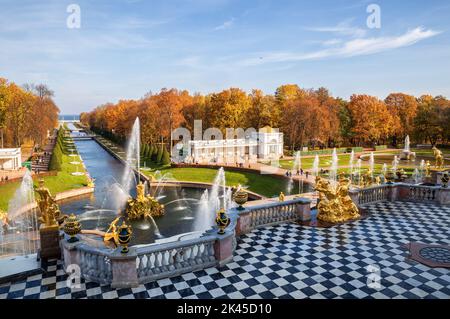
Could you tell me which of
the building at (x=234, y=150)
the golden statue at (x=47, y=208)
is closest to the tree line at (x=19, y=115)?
the building at (x=234, y=150)

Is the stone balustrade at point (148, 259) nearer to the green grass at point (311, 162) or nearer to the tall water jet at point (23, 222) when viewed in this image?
the tall water jet at point (23, 222)

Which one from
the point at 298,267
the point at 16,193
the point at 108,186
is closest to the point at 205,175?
the point at 108,186

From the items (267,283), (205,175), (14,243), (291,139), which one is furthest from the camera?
(291,139)

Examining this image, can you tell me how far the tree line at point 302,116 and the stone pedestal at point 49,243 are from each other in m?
55.5

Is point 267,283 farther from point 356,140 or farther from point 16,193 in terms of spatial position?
point 356,140

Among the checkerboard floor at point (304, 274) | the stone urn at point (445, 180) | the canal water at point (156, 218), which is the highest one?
the stone urn at point (445, 180)

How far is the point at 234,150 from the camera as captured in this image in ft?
211

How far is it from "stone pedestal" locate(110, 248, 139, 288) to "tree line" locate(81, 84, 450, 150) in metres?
57.7

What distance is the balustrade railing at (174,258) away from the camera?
10.2m

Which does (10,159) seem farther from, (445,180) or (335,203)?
(445,180)

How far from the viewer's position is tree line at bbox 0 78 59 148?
204 ft

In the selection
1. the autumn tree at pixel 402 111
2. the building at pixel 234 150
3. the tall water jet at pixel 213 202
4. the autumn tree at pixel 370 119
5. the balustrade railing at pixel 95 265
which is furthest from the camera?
the autumn tree at pixel 402 111

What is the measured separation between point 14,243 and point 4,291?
12801 mm

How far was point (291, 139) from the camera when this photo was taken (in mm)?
71812
